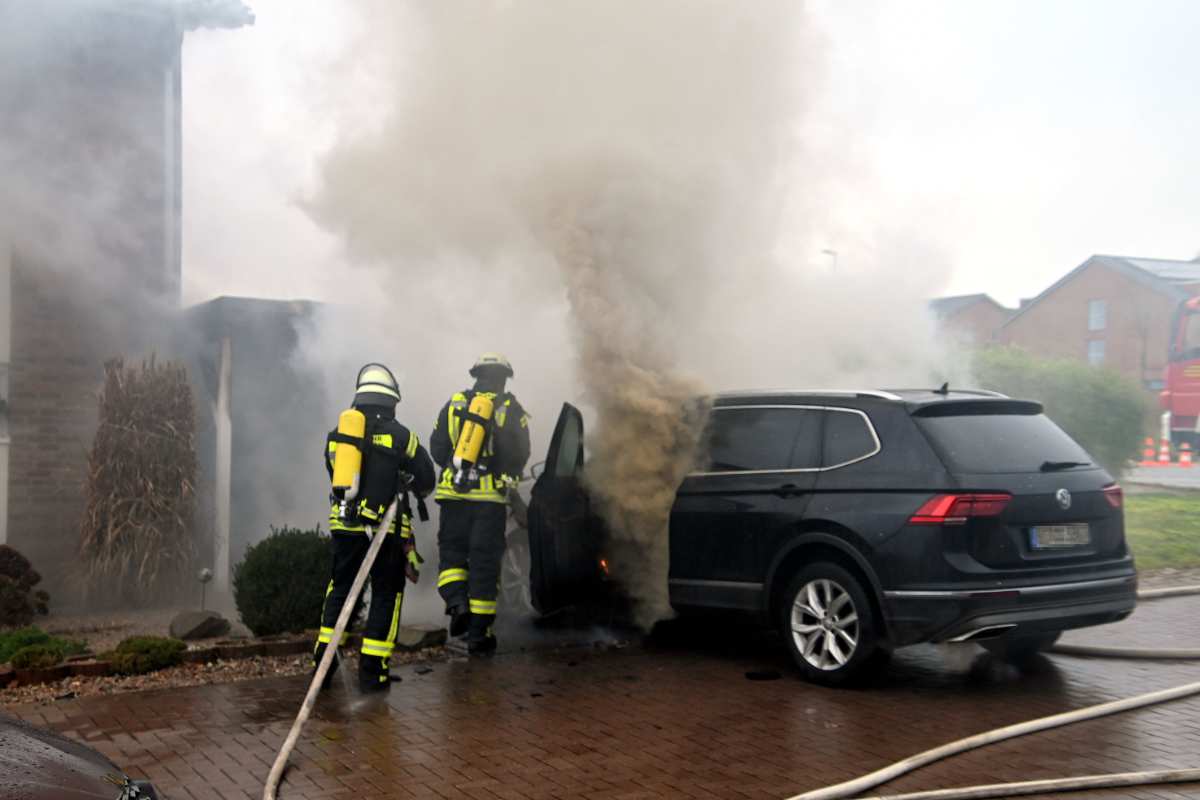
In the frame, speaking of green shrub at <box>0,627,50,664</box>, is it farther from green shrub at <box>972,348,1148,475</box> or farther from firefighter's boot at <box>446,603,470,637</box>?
green shrub at <box>972,348,1148,475</box>

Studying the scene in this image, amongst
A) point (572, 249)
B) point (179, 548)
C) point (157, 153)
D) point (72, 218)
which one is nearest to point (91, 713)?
point (179, 548)

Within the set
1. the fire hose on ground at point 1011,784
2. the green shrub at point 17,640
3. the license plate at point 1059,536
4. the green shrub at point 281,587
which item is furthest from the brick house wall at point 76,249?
the license plate at point 1059,536

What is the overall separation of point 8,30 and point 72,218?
5.34ft

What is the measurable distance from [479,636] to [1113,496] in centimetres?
398

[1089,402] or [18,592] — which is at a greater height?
[1089,402]

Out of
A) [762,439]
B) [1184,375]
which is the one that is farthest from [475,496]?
[1184,375]

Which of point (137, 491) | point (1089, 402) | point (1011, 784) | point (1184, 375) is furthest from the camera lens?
point (1184, 375)

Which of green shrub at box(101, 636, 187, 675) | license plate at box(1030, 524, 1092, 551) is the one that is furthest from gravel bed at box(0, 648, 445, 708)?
license plate at box(1030, 524, 1092, 551)

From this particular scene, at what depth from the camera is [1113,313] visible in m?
36.0

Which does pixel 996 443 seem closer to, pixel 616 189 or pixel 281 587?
pixel 616 189

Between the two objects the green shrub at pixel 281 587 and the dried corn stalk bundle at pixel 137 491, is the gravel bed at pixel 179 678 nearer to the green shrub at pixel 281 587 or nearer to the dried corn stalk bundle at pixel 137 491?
the green shrub at pixel 281 587

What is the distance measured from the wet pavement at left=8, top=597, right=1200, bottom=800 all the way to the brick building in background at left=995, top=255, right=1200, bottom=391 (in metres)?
12.5

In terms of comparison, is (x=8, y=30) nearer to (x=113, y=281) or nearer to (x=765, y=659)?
(x=113, y=281)

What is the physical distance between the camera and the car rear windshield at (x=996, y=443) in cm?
627
